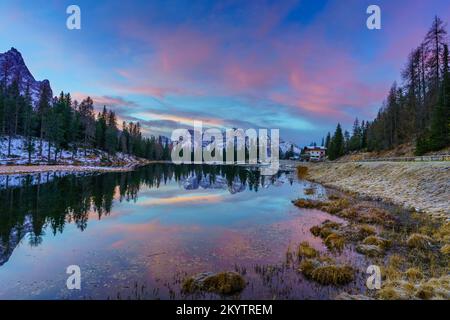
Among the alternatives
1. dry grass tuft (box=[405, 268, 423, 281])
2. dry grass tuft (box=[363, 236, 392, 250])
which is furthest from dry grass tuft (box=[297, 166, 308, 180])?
dry grass tuft (box=[405, 268, 423, 281])

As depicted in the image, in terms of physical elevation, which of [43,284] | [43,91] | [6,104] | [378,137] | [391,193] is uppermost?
[43,91]

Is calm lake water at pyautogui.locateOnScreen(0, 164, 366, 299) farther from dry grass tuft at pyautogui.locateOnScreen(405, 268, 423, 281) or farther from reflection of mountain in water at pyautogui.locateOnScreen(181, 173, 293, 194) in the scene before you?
reflection of mountain in water at pyautogui.locateOnScreen(181, 173, 293, 194)

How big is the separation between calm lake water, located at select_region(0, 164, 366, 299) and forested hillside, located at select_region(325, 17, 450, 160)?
3700 cm

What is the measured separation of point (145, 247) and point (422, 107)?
68587mm

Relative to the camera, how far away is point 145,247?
1425cm

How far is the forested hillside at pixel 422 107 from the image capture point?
150 feet

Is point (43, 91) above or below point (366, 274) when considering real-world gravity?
above

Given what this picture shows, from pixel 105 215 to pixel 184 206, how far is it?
26.0 ft

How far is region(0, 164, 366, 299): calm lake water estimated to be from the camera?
955cm

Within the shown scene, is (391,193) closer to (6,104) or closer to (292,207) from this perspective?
(292,207)

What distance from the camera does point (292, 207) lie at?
2680cm

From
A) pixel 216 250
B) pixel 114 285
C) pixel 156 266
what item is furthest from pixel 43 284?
pixel 216 250

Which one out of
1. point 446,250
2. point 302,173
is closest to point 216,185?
point 446,250

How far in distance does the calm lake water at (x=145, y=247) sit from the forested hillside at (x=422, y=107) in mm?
37001
